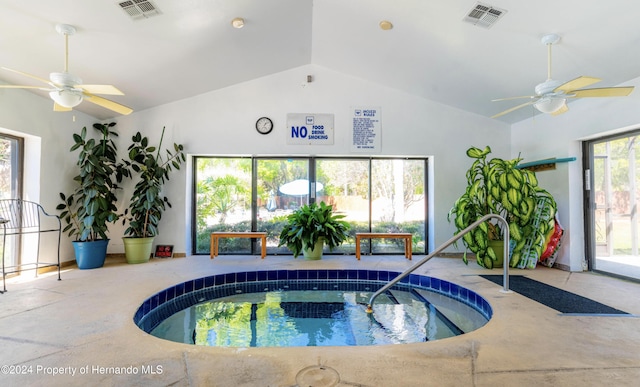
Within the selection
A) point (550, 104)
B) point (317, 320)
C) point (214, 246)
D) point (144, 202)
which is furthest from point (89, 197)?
point (550, 104)

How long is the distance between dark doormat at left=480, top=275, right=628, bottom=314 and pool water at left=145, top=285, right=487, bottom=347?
620mm

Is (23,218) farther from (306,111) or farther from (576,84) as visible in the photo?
(576,84)

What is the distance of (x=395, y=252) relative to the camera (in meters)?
5.80

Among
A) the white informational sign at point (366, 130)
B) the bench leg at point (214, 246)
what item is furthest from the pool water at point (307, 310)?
the white informational sign at point (366, 130)

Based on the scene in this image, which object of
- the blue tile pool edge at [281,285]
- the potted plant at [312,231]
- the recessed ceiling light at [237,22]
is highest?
the recessed ceiling light at [237,22]

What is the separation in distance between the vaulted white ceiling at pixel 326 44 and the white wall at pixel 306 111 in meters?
0.29

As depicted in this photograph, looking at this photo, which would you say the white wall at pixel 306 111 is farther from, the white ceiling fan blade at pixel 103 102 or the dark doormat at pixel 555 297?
the white ceiling fan blade at pixel 103 102

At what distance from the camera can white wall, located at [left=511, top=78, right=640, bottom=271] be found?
3848 millimetres

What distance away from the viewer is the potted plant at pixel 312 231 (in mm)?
5020

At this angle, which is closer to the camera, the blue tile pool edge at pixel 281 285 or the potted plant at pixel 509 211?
the blue tile pool edge at pixel 281 285

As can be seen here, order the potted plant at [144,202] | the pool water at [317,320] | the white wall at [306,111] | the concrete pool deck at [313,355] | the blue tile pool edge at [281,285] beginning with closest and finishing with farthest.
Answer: the concrete pool deck at [313,355]
the pool water at [317,320]
the blue tile pool edge at [281,285]
the potted plant at [144,202]
the white wall at [306,111]

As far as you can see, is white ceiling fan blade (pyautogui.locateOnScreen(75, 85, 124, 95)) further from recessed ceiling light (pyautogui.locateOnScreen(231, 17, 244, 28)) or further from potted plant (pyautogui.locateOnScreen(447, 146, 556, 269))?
potted plant (pyautogui.locateOnScreen(447, 146, 556, 269))

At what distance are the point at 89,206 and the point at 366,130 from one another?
4412mm

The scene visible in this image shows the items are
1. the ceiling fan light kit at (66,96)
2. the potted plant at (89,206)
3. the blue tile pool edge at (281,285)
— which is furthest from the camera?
the potted plant at (89,206)
